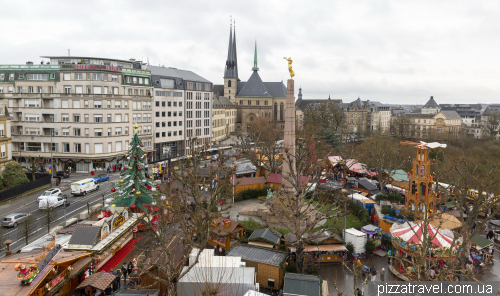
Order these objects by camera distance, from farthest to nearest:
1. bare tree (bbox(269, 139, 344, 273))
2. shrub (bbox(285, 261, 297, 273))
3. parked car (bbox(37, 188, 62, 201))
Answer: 1. parked car (bbox(37, 188, 62, 201))
2. bare tree (bbox(269, 139, 344, 273))
3. shrub (bbox(285, 261, 297, 273))

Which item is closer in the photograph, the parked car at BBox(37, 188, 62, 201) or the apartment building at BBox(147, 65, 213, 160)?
the parked car at BBox(37, 188, 62, 201)

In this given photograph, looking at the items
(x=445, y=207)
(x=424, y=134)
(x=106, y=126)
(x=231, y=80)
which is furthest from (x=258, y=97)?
(x=445, y=207)

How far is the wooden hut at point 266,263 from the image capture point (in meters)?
18.4

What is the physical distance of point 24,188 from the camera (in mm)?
36656

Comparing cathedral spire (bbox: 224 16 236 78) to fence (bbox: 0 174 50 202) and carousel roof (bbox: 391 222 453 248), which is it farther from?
carousel roof (bbox: 391 222 453 248)

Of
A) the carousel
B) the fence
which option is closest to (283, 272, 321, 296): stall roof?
the carousel

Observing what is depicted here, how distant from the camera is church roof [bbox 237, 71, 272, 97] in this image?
384 feet

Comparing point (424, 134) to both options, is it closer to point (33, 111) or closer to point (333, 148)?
point (333, 148)

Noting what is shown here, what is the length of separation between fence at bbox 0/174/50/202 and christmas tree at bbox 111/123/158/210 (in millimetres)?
14676

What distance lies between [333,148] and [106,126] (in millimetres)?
36189

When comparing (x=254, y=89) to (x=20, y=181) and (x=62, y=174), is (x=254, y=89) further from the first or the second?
(x=20, y=181)

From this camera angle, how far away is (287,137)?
1094 inches

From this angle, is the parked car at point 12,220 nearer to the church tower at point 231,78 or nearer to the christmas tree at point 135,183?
the christmas tree at point 135,183

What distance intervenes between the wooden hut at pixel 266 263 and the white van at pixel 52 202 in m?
20.0
